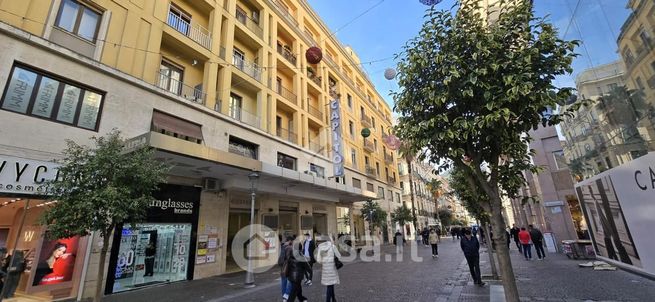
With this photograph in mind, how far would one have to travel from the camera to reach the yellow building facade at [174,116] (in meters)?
8.29

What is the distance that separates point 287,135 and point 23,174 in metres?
13.1

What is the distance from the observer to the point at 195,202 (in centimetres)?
1259

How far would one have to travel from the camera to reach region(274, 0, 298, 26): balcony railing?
21.0m

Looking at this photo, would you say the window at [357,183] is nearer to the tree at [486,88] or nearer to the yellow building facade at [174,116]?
the yellow building facade at [174,116]

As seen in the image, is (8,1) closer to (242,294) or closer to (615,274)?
(242,294)

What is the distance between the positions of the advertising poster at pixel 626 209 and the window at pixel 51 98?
45.1 ft

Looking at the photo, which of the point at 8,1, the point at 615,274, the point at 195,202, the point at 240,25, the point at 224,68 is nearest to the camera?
the point at 8,1

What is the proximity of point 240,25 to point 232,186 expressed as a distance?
9.46 metres

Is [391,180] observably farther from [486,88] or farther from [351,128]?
[486,88]

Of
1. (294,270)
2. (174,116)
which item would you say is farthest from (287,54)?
(294,270)

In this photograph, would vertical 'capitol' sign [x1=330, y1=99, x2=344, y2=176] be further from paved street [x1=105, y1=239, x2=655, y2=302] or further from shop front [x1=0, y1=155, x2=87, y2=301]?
shop front [x1=0, y1=155, x2=87, y2=301]

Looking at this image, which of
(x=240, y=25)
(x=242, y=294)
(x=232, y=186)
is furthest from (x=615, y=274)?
(x=240, y=25)

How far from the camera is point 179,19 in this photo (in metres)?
13.9

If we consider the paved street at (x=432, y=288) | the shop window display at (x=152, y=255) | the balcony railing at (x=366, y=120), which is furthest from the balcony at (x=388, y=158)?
the shop window display at (x=152, y=255)
